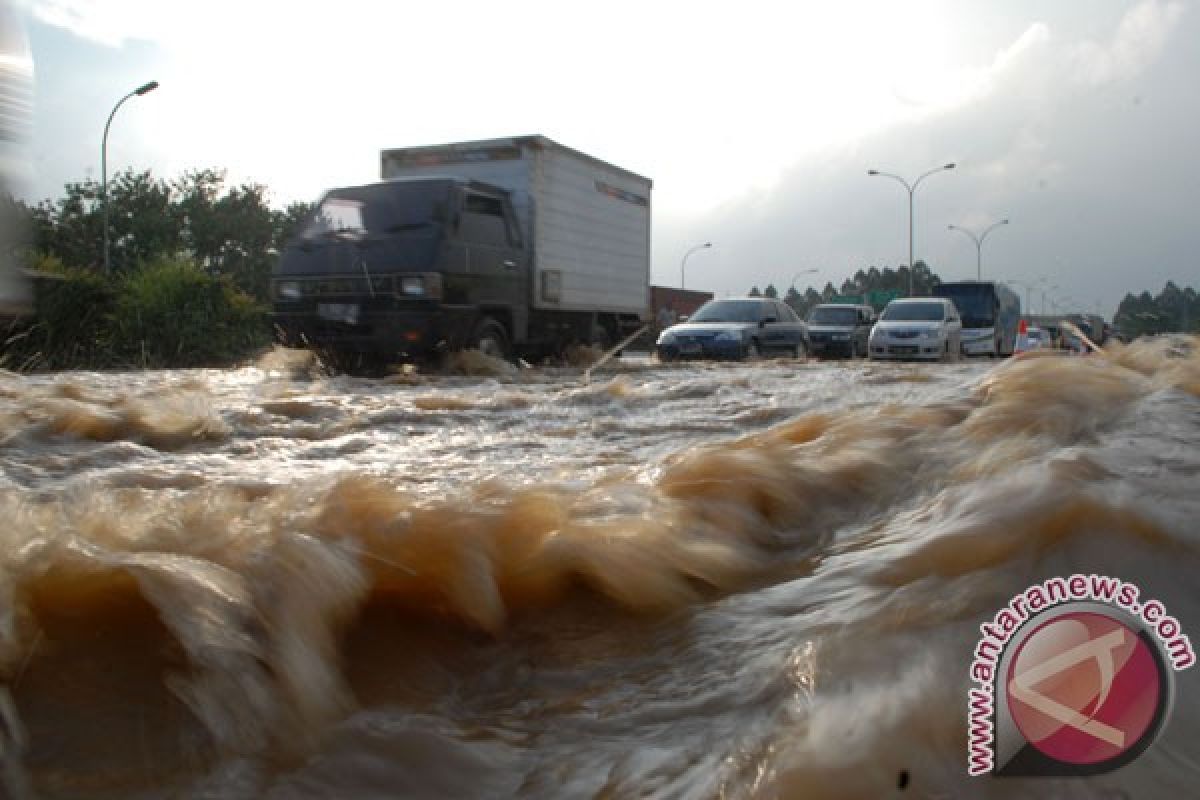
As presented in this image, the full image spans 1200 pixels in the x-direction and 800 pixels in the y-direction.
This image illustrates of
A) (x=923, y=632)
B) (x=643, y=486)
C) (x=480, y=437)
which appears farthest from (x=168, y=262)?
(x=923, y=632)

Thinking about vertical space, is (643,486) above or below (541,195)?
below

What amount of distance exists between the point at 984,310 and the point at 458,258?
1901 centimetres

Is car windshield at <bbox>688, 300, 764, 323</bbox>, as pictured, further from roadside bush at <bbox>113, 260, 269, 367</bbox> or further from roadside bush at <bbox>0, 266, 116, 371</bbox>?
roadside bush at <bbox>0, 266, 116, 371</bbox>

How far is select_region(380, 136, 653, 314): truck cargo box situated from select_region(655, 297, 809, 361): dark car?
126cm

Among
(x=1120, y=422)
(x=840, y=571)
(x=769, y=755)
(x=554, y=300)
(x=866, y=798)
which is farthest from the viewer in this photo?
(x=554, y=300)

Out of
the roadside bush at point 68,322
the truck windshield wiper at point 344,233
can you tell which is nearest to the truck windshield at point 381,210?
the truck windshield wiper at point 344,233

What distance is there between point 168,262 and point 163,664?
43.0ft

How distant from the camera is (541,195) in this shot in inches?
488

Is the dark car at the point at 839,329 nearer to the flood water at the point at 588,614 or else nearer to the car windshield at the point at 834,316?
the car windshield at the point at 834,316

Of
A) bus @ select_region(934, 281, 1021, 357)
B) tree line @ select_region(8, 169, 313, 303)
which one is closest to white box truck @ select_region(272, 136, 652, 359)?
bus @ select_region(934, 281, 1021, 357)

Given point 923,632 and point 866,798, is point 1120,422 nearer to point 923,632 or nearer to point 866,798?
point 923,632

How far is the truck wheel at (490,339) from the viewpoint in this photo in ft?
32.5

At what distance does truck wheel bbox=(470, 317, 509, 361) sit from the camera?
990cm

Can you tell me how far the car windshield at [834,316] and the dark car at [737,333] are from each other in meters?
5.07
